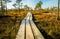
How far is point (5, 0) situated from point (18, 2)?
24039mm

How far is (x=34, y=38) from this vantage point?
5.71 meters

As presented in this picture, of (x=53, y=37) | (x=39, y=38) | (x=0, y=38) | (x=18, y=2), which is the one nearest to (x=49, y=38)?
(x=53, y=37)

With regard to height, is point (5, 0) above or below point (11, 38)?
above

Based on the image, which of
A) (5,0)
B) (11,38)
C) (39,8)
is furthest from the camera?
(39,8)

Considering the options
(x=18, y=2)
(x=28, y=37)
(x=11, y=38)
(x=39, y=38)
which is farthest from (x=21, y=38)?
(x=18, y=2)

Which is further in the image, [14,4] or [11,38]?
[14,4]

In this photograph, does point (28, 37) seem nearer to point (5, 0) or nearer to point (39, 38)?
point (39, 38)

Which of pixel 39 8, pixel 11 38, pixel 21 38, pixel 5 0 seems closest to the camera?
pixel 21 38

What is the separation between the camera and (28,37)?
19.0ft

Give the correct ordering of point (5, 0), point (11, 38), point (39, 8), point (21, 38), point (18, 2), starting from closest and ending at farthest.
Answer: point (21, 38) < point (11, 38) < point (5, 0) < point (18, 2) < point (39, 8)

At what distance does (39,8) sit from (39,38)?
70.4m

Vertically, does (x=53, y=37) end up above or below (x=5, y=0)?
below

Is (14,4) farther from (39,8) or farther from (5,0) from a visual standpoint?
(5,0)

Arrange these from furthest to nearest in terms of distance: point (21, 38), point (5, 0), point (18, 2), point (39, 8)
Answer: point (39, 8) → point (18, 2) → point (5, 0) → point (21, 38)
